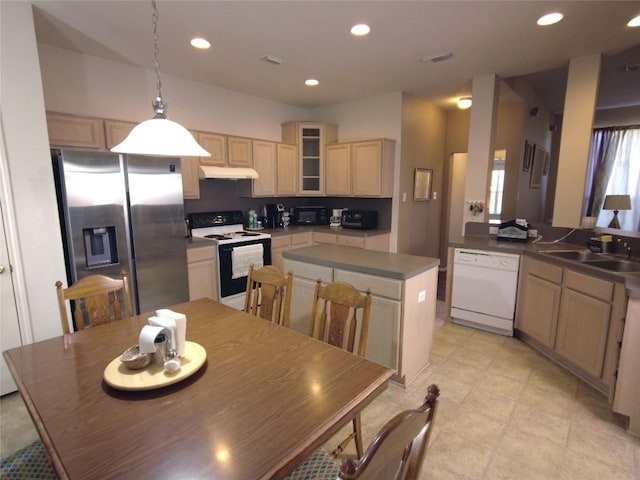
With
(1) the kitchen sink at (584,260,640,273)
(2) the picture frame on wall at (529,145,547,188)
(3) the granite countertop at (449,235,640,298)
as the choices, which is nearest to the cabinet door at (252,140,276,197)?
(3) the granite countertop at (449,235,640,298)

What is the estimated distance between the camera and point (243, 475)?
85 centimetres

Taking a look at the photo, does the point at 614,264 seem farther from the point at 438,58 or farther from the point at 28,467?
the point at 28,467

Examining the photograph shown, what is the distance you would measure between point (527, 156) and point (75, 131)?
18.9 ft

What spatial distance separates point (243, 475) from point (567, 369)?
2962 millimetres

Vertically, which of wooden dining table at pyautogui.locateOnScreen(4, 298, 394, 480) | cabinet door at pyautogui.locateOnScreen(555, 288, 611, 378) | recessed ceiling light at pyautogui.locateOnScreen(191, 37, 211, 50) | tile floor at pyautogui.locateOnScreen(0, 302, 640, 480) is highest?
recessed ceiling light at pyautogui.locateOnScreen(191, 37, 211, 50)

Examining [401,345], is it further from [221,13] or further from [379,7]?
[221,13]

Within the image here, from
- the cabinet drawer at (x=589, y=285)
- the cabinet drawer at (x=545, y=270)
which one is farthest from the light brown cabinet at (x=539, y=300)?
the cabinet drawer at (x=589, y=285)

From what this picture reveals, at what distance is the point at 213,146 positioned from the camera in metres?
3.91

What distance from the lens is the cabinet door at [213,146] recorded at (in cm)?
379

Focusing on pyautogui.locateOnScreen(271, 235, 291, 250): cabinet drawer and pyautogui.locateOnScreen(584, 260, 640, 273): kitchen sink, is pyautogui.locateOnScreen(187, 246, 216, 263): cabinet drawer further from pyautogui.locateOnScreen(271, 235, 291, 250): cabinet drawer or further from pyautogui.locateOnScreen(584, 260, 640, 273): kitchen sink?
pyautogui.locateOnScreen(584, 260, 640, 273): kitchen sink

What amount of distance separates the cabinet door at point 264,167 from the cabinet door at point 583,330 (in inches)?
138

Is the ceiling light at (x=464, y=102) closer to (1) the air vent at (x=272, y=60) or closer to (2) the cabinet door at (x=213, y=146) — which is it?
(1) the air vent at (x=272, y=60)

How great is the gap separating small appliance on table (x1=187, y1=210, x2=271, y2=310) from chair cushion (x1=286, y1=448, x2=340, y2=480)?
8.87 feet

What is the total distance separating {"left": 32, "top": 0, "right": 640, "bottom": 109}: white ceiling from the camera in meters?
2.35
